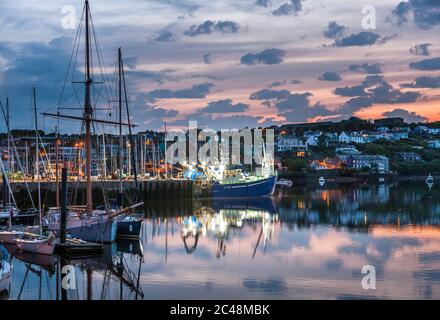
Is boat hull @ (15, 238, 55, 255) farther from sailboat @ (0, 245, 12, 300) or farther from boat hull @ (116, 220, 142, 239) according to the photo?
boat hull @ (116, 220, 142, 239)

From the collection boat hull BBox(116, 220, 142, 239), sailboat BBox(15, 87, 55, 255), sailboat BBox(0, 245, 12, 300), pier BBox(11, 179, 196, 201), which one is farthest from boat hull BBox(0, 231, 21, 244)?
pier BBox(11, 179, 196, 201)

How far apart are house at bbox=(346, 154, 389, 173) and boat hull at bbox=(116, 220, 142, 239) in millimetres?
149974

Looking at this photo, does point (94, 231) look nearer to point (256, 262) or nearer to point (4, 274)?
point (256, 262)

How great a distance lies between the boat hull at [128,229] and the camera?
4375 cm

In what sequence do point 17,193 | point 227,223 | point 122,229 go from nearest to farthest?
point 122,229 < point 227,223 < point 17,193

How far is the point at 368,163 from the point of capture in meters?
193

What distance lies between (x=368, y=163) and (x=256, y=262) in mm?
160416

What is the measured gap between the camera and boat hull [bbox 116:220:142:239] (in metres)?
43.8

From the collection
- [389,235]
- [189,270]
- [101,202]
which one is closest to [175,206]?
[101,202]

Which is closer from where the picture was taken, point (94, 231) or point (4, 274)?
point (4, 274)

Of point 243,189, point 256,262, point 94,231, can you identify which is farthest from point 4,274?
point 243,189

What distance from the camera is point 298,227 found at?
55.2m
